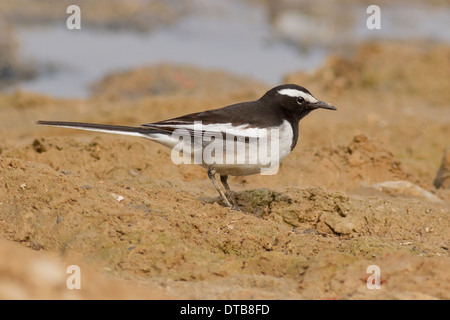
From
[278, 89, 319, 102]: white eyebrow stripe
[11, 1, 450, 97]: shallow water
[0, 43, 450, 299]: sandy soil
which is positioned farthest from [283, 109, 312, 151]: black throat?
[11, 1, 450, 97]: shallow water

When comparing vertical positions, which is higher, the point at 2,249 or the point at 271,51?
the point at 271,51

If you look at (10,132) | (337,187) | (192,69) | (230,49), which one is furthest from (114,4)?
(337,187)

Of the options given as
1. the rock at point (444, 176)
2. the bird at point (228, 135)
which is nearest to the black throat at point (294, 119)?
the bird at point (228, 135)

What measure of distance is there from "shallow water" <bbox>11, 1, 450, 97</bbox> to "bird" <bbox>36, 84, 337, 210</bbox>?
1224 centimetres

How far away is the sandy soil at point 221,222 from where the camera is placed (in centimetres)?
511

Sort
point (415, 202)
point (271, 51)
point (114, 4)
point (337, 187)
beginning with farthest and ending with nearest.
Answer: point (114, 4) < point (271, 51) < point (337, 187) < point (415, 202)

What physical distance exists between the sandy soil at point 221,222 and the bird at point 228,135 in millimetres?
454

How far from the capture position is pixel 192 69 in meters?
19.8

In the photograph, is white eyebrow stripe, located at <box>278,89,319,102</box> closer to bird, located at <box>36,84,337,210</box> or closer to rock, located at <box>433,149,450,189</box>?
bird, located at <box>36,84,337,210</box>

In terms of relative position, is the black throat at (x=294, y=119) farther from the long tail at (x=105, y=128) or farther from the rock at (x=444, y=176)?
the rock at (x=444, y=176)

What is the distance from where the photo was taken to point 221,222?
6609 millimetres

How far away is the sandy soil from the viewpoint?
5.11 meters

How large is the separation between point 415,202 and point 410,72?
9813 mm

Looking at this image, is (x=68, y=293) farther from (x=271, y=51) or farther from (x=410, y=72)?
(x=271, y=51)
